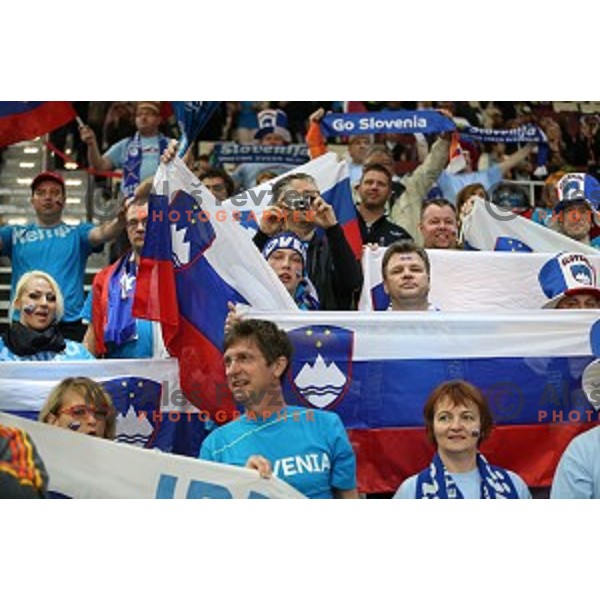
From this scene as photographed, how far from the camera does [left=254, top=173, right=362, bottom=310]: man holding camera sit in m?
8.73

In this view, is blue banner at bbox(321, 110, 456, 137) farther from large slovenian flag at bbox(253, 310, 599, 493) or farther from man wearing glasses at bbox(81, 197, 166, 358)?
large slovenian flag at bbox(253, 310, 599, 493)

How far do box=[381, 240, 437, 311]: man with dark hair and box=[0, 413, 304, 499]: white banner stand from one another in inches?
90.9

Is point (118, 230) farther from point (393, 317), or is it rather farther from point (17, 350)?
point (393, 317)

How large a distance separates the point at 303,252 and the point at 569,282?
5.51 ft

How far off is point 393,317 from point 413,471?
0.84 m

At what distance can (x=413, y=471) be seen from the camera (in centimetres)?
818

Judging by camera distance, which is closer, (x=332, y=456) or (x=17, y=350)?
(x=332, y=456)

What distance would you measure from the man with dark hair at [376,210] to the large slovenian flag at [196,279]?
1.72 meters

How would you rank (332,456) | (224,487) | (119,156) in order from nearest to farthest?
1. (224,487)
2. (332,456)
3. (119,156)

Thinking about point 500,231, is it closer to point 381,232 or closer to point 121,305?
point 381,232

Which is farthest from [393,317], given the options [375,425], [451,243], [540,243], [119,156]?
[119,156]

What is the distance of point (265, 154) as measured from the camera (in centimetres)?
1338

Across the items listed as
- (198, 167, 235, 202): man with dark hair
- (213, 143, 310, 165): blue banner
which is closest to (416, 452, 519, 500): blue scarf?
(198, 167, 235, 202): man with dark hair

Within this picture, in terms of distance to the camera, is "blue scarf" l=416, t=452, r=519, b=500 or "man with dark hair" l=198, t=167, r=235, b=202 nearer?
"blue scarf" l=416, t=452, r=519, b=500
